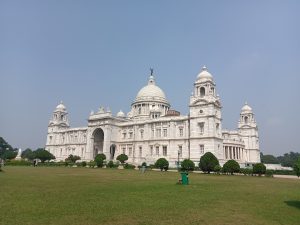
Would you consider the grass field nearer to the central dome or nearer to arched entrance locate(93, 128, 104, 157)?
arched entrance locate(93, 128, 104, 157)

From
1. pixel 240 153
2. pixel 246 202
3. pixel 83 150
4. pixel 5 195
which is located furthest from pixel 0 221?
pixel 83 150

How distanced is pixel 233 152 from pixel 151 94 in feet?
110

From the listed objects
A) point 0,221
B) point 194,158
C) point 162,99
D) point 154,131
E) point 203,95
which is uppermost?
point 162,99

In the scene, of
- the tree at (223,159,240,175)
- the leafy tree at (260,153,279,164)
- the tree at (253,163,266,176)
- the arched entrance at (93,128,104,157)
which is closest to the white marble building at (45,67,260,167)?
the arched entrance at (93,128,104,157)

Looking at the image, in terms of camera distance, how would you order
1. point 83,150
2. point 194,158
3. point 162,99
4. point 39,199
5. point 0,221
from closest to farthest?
point 0,221
point 39,199
point 194,158
point 83,150
point 162,99

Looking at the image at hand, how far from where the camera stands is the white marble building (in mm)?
59156

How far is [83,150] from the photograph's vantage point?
84000 mm

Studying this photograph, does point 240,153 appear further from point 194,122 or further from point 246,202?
point 246,202

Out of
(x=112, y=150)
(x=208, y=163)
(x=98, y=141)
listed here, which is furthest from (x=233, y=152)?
(x=98, y=141)

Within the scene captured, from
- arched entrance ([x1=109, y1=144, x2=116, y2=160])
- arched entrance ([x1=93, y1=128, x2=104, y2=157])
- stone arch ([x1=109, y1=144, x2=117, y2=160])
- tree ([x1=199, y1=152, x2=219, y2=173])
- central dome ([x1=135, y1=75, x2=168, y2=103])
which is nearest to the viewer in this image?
tree ([x1=199, y1=152, x2=219, y2=173])

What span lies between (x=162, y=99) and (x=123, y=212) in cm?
7869

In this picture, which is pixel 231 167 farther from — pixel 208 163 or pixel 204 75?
pixel 204 75

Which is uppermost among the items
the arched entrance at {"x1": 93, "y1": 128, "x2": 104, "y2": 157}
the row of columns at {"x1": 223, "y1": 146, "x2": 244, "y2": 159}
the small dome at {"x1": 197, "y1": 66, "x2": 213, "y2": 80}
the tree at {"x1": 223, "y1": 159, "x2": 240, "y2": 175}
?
the small dome at {"x1": 197, "y1": 66, "x2": 213, "y2": 80}

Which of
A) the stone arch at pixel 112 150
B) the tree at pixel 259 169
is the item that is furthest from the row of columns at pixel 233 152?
the stone arch at pixel 112 150
